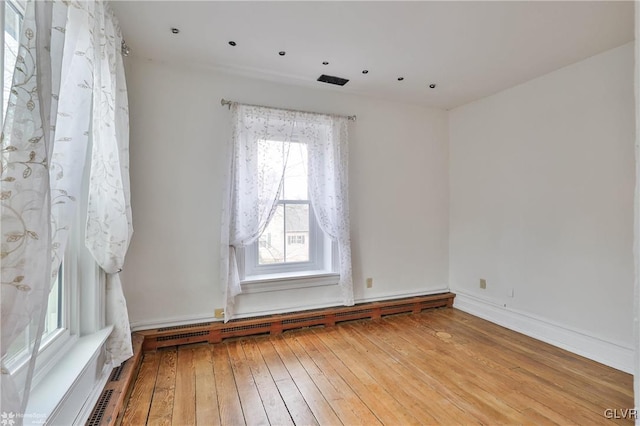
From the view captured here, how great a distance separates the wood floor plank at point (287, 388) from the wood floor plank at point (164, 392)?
2.18ft

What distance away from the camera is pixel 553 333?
2.71 meters

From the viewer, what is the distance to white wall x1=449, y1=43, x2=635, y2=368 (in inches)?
91.2

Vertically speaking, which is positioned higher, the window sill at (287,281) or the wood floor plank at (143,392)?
the window sill at (287,281)

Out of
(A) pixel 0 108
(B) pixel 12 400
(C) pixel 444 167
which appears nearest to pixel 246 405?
(B) pixel 12 400

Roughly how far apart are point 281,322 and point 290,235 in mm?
880

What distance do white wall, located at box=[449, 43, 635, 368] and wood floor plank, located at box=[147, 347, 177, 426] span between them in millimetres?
3145

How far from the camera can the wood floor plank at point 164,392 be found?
171 centimetres

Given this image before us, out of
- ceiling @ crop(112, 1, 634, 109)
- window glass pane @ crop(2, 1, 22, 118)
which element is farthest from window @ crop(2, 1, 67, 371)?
ceiling @ crop(112, 1, 634, 109)

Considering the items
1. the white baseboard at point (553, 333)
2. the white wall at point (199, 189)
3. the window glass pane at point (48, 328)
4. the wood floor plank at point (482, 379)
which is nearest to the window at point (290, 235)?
the white wall at point (199, 189)

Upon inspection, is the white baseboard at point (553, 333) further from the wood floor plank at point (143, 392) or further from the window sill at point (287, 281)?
the wood floor plank at point (143, 392)

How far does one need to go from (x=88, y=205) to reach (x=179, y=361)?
1.41 metres

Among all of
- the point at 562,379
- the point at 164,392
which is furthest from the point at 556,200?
the point at 164,392

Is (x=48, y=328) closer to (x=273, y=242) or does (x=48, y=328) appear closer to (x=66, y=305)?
(x=66, y=305)

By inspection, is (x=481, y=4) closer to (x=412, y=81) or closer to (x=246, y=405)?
(x=412, y=81)
